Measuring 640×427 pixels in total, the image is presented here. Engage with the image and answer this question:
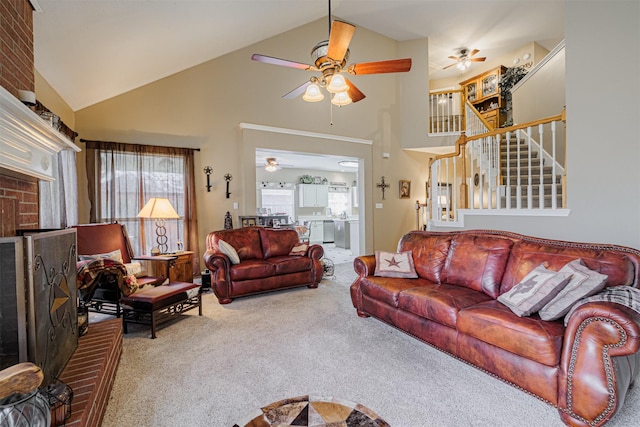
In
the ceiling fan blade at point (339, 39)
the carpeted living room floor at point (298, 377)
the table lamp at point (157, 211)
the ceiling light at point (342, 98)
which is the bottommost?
the carpeted living room floor at point (298, 377)

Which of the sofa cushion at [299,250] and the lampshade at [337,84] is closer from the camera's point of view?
the lampshade at [337,84]

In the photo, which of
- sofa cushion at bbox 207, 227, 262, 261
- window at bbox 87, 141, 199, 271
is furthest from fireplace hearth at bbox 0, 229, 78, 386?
window at bbox 87, 141, 199, 271

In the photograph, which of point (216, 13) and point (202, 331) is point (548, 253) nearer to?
point (202, 331)

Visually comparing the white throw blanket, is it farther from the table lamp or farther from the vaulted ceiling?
the table lamp

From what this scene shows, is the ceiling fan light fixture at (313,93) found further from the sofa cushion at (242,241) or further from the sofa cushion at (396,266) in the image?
the sofa cushion at (242,241)

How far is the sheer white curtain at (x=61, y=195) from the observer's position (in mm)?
3043

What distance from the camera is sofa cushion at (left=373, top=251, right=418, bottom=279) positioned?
3.04 meters

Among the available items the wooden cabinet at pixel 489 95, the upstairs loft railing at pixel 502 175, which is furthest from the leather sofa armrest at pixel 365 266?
the wooden cabinet at pixel 489 95

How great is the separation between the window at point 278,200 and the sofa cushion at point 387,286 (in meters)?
7.03

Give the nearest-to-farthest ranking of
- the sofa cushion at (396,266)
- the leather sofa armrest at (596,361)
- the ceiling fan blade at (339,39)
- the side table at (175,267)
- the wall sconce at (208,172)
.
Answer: the leather sofa armrest at (596,361) → the ceiling fan blade at (339,39) → the sofa cushion at (396,266) → the side table at (175,267) → the wall sconce at (208,172)

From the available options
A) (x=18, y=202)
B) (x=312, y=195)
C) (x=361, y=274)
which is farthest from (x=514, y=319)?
(x=312, y=195)

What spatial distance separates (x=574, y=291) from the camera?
1.81 metres

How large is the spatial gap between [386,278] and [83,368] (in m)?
2.40

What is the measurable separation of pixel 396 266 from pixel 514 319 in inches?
50.9
